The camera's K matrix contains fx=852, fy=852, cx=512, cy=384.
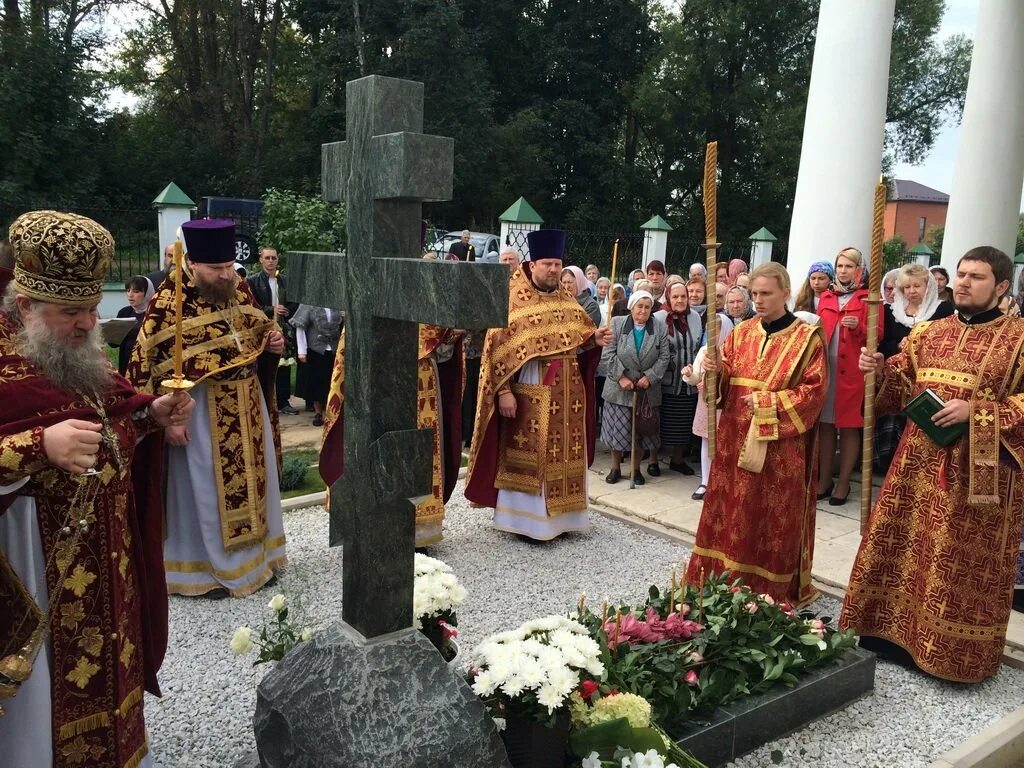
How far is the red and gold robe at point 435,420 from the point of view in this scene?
220 inches

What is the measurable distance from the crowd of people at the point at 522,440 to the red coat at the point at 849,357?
0.02 meters

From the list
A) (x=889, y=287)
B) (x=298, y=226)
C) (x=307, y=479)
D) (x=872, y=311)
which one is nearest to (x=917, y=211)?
(x=298, y=226)

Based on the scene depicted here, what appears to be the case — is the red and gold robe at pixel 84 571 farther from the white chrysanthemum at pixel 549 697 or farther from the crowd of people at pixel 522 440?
the white chrysanthemum at pixel 549 697

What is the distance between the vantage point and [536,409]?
6.04 m

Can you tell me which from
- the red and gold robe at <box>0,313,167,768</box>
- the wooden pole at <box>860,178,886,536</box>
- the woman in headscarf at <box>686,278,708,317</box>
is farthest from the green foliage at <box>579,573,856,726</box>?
the woman in headscarf at <box>686,278,708,317</box>

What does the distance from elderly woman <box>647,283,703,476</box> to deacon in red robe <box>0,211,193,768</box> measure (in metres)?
5.52

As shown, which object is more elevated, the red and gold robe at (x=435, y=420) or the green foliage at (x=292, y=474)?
the red and gold robe at (x=435, y=420)

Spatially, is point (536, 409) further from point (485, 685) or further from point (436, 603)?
point (485, 685)

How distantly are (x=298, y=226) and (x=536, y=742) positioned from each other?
1119 centimetres

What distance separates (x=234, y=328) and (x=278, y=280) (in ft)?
18.4

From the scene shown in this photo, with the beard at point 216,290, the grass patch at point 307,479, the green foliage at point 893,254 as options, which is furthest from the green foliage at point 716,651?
the green foliage at point 893,254

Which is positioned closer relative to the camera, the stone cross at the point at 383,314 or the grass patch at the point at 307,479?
the stone cross at the point at 383,314

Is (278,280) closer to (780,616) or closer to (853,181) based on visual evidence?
(853,181)

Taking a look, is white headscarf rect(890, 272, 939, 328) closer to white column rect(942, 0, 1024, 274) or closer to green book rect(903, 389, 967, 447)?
green book rect(903, 389, 967, 447)
